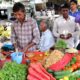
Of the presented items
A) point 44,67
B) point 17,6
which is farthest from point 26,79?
point 17,6

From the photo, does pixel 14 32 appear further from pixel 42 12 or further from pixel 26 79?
pixel 42 12

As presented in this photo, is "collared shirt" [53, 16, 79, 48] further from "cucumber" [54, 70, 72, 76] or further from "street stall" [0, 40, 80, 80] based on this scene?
"cucumber" [54, 70, 72, 76]

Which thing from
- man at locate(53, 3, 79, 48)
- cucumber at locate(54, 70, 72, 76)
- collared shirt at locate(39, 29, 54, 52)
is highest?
cucumber at locate(54, 70, 72, 76)

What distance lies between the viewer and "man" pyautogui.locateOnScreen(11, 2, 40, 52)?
416 centimetres

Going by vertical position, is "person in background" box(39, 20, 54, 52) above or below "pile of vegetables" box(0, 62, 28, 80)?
below

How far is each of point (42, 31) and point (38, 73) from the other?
2.53m

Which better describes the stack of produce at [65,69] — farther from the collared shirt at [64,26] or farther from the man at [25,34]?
the collared shirt at [64,26]

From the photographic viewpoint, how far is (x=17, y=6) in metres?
3.96

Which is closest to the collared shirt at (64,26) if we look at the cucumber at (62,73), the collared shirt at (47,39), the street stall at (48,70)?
the collared shirt at (47,39)

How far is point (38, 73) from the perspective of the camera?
2768mm

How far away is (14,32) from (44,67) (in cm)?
153

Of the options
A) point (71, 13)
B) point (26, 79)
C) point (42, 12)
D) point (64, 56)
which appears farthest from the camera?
point (42, 12)

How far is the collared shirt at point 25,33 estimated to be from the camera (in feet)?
13.7

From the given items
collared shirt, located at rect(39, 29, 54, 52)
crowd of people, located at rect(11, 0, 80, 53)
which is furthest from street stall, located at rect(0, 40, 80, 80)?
collared shirt, located at rect(39, 29, 54, 52)
